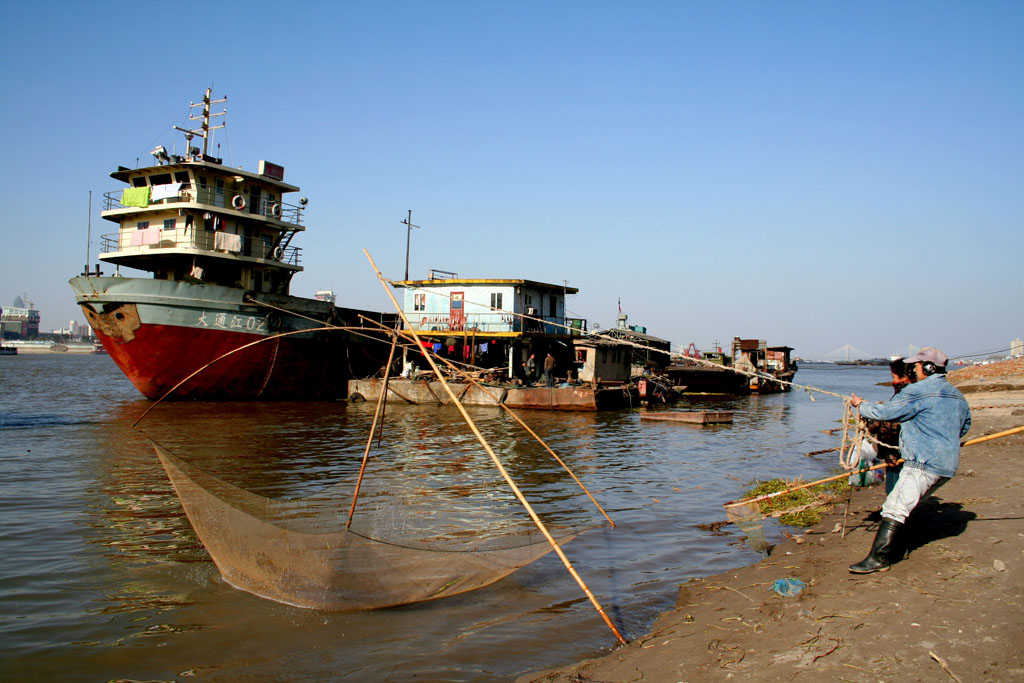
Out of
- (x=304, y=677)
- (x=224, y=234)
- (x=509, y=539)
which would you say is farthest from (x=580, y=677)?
(x=224, y=234)

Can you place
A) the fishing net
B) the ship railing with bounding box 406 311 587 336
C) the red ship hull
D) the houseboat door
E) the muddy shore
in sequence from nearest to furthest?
the muddy shore → the fishing net → the red ship hull → the ship railing with bounding box 406 311 587 336 → the houseboat door

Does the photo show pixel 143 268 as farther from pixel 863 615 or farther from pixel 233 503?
pixel 863 615

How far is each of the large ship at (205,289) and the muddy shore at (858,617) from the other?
2134 cm

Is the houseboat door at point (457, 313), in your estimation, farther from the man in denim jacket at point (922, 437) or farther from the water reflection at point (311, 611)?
the man in denim jacket at point (922, 437)

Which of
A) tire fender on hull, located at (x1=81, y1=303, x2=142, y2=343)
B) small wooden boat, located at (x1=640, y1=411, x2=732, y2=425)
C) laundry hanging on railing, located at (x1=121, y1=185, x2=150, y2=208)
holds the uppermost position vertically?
laundry hanging on railing, located at (x1=121, y1=185, x2=150, y2=208)

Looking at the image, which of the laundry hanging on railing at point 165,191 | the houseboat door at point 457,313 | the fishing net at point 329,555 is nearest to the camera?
the fishing net at point 329,555

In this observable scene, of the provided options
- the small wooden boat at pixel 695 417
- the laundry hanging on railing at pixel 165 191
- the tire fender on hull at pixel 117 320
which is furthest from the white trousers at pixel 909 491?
the laundry hanging on railing at pixel 165 191

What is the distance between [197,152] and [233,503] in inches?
1009

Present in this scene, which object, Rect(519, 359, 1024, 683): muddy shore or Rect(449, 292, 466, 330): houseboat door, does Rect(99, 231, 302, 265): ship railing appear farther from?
Rect(519, 359, 1024, 683): muddy shore

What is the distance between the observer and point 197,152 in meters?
28.2

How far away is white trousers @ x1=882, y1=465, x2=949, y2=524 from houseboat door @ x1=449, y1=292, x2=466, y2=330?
83.9ft

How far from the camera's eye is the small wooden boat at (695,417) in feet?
78.4

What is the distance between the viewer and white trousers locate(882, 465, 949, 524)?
17.2 feet

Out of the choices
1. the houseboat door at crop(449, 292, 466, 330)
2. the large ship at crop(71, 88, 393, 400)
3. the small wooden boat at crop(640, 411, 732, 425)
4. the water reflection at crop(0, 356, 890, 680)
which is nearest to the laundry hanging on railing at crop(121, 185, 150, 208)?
the large ship at crop(71, 88, 393, 400)
